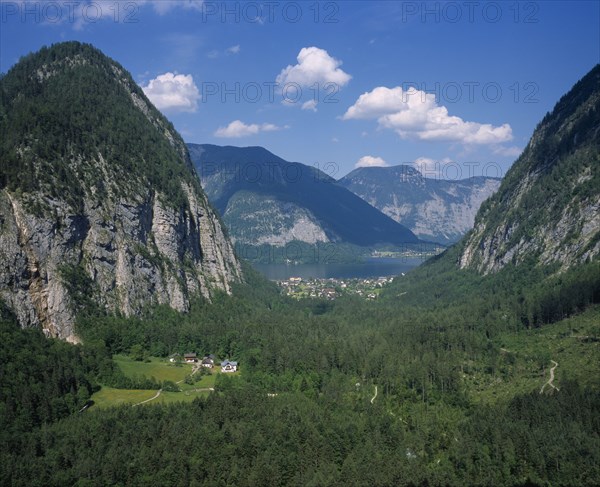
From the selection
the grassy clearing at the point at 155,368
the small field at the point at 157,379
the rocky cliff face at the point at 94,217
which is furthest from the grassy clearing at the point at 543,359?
the rocky cliff face at the point at 94,217

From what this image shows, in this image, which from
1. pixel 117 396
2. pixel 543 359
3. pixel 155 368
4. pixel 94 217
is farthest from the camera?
pixel 94 217

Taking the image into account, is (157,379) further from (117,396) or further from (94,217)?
(94,217)

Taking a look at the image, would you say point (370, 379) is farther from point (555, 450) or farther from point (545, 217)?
point (545, 217)

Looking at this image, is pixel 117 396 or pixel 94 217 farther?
pixel 94 217

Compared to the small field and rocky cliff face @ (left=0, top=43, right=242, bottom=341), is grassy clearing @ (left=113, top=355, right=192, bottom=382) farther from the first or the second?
rocky cliff face @ (left=0, top=43, right=242, bottom=341)

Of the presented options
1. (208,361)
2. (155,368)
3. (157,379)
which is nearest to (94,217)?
(155,368)

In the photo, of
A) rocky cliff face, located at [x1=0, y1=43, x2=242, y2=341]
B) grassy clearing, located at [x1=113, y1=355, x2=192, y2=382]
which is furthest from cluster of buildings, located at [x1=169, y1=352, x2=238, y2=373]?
rocky cliff face, located at [x1=0, y1=43, x2=242, y2=341]

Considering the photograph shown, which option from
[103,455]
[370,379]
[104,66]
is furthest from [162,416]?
[104,66]
